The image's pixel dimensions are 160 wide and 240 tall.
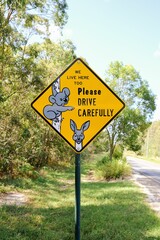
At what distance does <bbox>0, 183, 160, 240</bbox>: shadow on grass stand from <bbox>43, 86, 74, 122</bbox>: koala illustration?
3.30 m

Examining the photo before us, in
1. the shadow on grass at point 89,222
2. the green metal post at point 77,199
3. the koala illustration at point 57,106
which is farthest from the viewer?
the shadow on grass at point 89,222

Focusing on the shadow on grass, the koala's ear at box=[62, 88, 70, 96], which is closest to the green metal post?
the koala's ear at box=[62, 88, 70, 96]

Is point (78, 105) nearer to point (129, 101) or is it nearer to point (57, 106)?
point (57, 106)

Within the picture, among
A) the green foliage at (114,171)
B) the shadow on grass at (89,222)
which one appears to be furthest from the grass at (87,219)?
the green foliage at (114,171)

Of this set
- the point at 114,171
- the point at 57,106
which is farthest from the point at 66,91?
the point at 114,171

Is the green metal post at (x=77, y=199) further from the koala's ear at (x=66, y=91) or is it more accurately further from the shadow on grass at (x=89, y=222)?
the shadow on grass at (x=89, y=222)

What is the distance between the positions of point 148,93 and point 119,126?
321 centimetres

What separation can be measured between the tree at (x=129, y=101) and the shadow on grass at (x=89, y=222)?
12052mm

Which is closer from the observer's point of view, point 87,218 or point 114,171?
point 87,218

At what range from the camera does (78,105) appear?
4.23 m

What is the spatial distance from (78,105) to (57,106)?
0.28m

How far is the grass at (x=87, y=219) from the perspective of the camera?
662 centimetres

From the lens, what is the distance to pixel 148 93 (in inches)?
898

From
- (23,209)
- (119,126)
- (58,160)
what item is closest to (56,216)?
(23,209)
